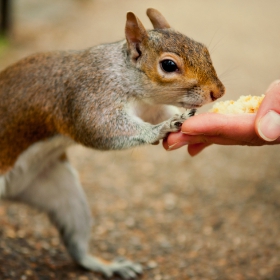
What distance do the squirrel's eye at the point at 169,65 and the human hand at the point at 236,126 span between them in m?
0.34

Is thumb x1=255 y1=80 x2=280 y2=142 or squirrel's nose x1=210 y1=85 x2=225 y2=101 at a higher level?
squirrel's nose x1=210 y1=85 x2=225 y2=101

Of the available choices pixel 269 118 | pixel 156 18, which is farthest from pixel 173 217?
pixel 269 118

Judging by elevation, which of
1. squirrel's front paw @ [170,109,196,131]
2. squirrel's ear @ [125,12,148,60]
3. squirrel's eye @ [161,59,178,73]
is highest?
squirrel's ear @ [125,12,148,60]

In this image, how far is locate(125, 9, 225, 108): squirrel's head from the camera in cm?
253

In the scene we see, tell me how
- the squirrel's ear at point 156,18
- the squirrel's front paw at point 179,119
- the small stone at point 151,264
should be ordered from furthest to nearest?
the small stone at point 151,264
the squirrel's ear at point 156,18
the squirrel's front paw at point 179,119

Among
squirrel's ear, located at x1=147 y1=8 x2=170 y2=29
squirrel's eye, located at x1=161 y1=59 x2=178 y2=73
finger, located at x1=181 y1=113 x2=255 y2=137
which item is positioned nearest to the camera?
finger, located at x1=181 y1=113 x2=255 y2=137

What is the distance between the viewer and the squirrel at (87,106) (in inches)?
102

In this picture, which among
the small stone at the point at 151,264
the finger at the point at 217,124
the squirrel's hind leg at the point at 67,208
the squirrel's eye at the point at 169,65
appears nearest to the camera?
the finger at the point at 217,124

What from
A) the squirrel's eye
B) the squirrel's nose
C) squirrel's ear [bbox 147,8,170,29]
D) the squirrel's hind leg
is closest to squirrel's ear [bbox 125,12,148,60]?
the squirrel's eye

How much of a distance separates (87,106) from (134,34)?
1.65ft

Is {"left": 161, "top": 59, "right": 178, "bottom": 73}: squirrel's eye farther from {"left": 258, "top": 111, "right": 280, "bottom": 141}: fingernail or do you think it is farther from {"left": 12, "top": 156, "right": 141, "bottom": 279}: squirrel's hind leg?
{"left": 12, "top": 156, "right": 141, "bottom": 279}: squirrel's hind leg

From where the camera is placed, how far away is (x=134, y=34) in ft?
8.90

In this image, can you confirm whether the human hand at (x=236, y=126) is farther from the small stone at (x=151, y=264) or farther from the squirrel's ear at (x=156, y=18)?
the small stone at (x=151, y=264)

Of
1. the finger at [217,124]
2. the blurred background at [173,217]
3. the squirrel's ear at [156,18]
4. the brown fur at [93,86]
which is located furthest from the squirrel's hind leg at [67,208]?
the finger at [217,124]
